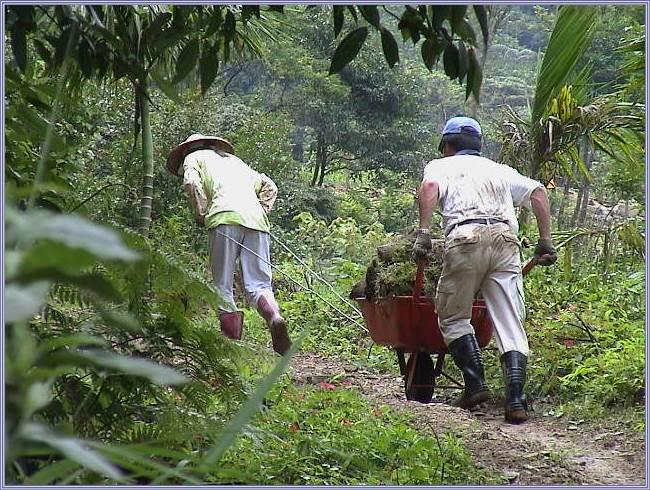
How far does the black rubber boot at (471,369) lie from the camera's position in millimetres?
4258

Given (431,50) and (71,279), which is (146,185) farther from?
(71,279)

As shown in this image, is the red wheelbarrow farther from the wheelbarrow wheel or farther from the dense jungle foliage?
the dense jungle foliage

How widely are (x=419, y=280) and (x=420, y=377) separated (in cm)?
71

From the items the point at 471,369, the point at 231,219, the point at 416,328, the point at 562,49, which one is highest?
the point at 562,49

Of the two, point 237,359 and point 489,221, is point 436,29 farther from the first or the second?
point 489,221

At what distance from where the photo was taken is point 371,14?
197cm

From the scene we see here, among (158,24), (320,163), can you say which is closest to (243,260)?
(158,24)

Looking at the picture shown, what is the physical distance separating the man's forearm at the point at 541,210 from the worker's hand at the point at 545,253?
4 cm

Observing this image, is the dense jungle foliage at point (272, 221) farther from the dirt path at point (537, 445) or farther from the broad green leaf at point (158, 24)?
the dirt path at point (537, 445)

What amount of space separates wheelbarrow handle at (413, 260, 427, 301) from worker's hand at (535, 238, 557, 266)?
22.1 inches

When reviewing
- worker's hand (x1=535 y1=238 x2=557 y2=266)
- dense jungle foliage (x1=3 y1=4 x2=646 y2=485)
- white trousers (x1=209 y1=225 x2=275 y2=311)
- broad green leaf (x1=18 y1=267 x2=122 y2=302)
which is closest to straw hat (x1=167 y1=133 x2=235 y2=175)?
dense jungle foliage (x1=3 y1=4 x2=646 y2=485)

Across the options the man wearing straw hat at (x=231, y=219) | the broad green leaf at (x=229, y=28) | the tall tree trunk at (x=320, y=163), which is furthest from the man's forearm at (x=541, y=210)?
the tall tree trunk at (x=320, y=163)

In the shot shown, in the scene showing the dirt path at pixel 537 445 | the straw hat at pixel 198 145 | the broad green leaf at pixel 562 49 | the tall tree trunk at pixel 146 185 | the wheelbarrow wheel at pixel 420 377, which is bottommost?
the dirt path at pixel 537 445

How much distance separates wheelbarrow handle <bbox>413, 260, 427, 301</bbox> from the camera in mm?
4344
